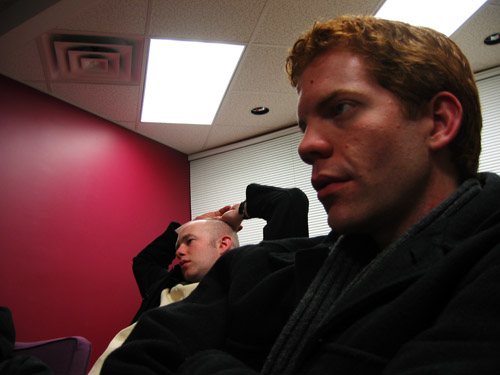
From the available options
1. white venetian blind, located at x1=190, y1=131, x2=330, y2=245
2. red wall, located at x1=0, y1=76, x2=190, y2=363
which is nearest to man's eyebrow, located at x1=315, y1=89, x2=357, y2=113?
red wall, located at x1=0, y1=76, x2=190, y2=363

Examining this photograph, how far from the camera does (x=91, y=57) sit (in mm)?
3217

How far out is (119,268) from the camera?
3916 millimetres

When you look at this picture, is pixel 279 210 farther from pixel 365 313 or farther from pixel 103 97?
pixel 103 97

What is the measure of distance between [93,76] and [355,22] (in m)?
3.04

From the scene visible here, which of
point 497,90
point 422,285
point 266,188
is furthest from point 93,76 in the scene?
point 497,90

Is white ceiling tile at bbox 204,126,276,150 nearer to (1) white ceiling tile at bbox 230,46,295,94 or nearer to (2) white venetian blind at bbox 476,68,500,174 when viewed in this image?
(1) white ceiling tile at bbox 230,46,295,94

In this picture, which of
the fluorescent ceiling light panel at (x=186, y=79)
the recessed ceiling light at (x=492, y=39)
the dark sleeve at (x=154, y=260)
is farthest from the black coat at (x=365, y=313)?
the recessed ceiling light at (x=492, y=39)

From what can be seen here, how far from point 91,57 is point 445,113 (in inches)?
121

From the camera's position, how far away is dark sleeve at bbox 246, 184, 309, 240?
1897mm

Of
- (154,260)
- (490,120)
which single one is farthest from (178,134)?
(490,120)

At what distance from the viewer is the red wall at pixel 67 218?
10.2ft

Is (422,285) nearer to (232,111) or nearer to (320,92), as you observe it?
(320,92)

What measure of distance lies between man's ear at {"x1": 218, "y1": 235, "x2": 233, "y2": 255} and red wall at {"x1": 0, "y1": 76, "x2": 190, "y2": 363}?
5.69 feet

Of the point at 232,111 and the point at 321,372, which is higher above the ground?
the point at 232,111
